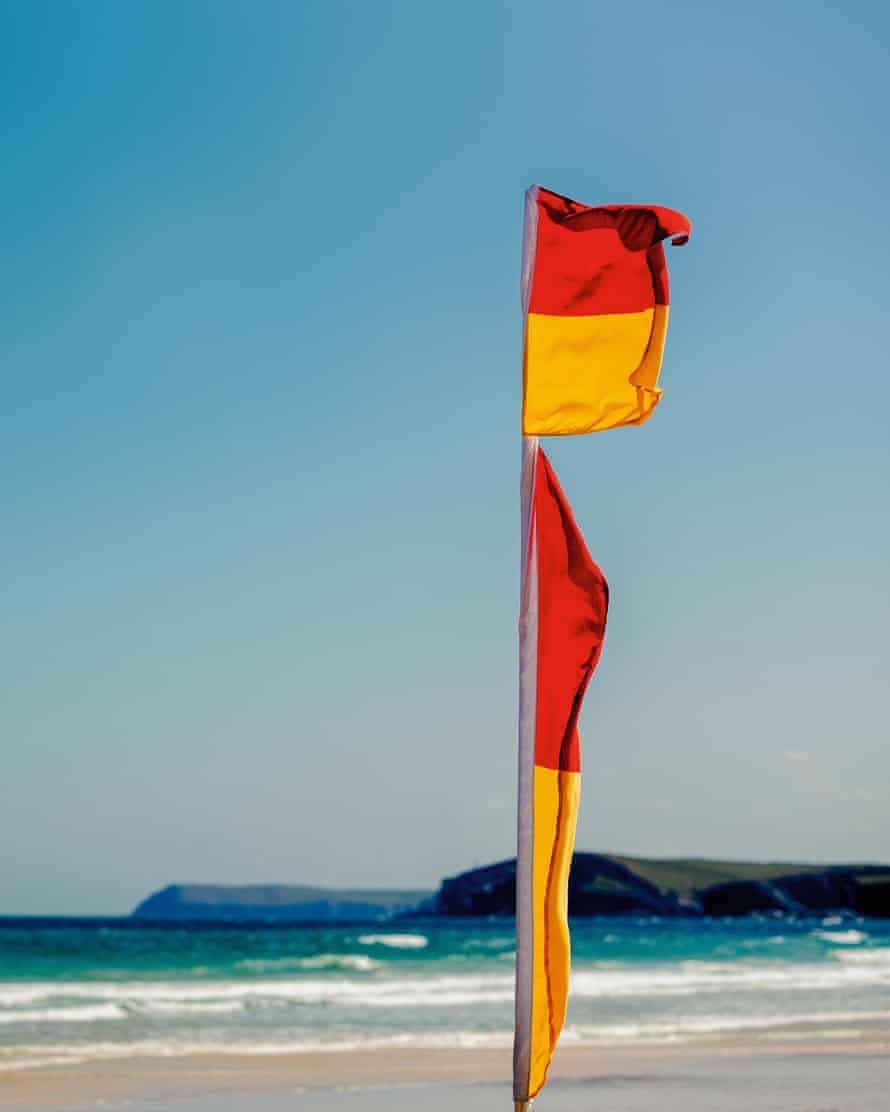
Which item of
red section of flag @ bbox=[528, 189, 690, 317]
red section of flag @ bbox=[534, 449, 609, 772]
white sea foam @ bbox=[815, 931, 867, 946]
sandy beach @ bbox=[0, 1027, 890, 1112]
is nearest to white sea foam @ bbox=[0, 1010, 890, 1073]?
sandy beach @ bbox=[0, 1027, 890, 1112]

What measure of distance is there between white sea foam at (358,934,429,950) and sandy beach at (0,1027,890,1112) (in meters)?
38.7

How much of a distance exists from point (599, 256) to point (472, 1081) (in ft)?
35.2

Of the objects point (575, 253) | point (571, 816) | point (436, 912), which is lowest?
point (436, 912)

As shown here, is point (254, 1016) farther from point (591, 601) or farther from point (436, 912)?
point (436, 912)

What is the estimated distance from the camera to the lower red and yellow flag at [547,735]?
721 centimetres

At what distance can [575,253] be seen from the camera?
788 centimetres

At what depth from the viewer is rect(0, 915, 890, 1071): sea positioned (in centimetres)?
2294

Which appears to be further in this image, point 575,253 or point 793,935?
point 793,935

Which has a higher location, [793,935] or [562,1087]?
[562,1087]

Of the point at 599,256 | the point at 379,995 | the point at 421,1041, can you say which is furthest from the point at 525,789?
the point at 379,995

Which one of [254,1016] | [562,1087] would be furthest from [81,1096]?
[254,1016]

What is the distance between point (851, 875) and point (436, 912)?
34147 millimetres

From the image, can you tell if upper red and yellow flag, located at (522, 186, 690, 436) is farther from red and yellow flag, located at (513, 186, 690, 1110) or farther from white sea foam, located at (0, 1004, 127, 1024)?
white sea foam, located at (0, 1004, 127, 1024)

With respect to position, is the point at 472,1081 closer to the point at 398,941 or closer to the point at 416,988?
the point at 416,988
